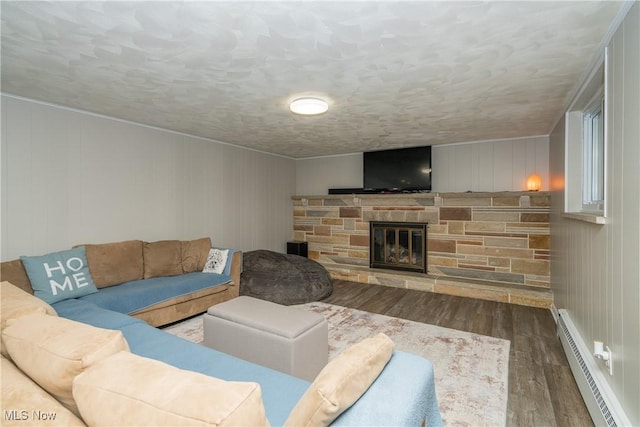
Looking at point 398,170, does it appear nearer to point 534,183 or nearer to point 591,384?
point 534,183

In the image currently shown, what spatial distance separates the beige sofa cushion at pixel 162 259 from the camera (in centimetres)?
341

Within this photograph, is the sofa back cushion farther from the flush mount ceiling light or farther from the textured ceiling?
the flush mount ceiling light

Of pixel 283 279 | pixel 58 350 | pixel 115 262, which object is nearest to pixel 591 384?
pixel 58 350

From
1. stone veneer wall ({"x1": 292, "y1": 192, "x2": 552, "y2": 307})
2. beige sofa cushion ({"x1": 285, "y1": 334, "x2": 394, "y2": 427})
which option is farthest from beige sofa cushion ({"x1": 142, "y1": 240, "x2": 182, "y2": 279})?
beige sofa cushion ({"x1": 285, "y1": 334, "x2": 394, "y2": 427})

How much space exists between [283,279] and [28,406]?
10.7 ft

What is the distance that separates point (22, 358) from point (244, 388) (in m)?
0.92

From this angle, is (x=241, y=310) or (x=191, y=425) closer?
(x=191, y=425)

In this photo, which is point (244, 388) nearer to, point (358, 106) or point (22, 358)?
point (22, 358)

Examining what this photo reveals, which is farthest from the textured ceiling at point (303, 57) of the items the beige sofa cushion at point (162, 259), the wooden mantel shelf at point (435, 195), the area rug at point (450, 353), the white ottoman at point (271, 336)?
the area rug at point (450, 353)

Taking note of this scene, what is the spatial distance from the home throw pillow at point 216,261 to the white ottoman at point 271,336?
134 centimetres

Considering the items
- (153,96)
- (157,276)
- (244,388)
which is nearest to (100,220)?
(157,276)

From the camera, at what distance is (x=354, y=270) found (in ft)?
17.3

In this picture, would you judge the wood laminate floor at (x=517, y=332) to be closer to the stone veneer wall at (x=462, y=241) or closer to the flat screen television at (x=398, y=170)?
the stone veneer wall at (x=462, y=241)

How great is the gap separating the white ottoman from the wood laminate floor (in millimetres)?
1290
